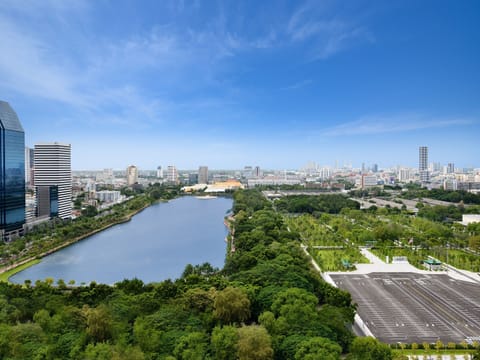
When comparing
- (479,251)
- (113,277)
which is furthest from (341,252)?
(113,277)

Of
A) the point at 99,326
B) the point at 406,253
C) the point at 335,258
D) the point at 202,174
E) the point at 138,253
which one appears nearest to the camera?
the point at 99,326

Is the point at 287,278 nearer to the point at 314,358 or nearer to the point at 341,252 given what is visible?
the point at 314,358

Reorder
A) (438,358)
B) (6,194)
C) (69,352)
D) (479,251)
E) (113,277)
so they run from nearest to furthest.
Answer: (69,352) → (438,358) → (113,277) → (479,251) → (6,194)

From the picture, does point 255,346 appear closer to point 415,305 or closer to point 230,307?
point 230,307

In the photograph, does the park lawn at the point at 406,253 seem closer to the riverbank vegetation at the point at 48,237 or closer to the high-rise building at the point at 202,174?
the riverbank vegetation at the point at 48,237

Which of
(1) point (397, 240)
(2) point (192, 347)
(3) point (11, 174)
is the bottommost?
(1) point (397, 240)

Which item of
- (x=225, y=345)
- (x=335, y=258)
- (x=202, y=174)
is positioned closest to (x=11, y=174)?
(x=335, y=258)

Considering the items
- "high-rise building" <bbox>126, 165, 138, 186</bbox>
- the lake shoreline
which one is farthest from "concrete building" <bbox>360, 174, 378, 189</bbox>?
the lake shoreline
